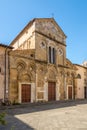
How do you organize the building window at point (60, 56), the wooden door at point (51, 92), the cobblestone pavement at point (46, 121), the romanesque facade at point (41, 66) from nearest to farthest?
the cobblestone pavement at point (46, 121) → the romanesque facade at point (41, 66) → the wooden door at point (51, 92) → the building window at point (60, 56)

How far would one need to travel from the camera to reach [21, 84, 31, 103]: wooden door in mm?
20658

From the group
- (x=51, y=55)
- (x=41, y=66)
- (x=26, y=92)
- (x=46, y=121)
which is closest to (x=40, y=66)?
(x=41, y=66)

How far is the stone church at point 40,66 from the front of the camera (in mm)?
20047

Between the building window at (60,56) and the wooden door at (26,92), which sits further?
the building window at (60,56)

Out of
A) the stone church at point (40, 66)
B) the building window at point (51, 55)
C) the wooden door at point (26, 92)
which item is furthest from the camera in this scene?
the building window at point (51, 55)

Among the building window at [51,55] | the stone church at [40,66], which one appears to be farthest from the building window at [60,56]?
the building window at [51,55]

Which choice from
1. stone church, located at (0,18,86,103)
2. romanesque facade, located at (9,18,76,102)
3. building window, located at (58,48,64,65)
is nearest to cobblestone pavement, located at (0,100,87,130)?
stone church, located at (0,18,86,103)

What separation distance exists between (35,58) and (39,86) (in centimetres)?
355

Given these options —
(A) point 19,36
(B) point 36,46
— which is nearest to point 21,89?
(B) point 36,46

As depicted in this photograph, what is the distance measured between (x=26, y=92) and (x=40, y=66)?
403 centimetres

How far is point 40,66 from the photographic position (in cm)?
2316

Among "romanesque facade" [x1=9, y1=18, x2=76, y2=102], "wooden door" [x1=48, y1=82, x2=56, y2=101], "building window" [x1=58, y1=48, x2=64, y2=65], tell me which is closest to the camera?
"romanesque facade" [x1=9, y1=18, x2=76, y2=102]

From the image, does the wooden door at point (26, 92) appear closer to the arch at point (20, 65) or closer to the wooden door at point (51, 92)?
the arch at point (20, 65)

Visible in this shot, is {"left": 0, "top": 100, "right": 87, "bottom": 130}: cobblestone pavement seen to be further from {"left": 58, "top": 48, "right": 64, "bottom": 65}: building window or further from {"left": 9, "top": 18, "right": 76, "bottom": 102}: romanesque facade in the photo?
{"left": 58, "top": 48, "right": 64, "bottom": 65}: building window
